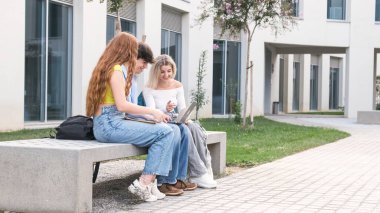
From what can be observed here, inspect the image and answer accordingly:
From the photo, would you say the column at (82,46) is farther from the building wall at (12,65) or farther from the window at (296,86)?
the window at (296,86)

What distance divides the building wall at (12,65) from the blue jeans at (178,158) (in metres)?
8.15

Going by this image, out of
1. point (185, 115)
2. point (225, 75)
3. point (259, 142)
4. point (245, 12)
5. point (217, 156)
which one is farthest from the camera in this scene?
point (225, 75)

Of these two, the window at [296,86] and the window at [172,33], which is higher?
the window at [172,33]

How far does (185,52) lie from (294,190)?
16.6 m

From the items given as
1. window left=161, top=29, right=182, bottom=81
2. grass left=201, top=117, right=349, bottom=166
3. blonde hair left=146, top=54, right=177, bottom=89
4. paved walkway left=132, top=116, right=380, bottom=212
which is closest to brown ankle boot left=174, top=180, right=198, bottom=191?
paved walkway left=132, top=116, right=380, bottom=212

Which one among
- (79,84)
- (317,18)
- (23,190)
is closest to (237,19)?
(79,84)

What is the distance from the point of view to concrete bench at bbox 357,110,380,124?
78.6 ft

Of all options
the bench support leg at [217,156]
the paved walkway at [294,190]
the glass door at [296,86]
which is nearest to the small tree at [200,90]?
the paved walkway at [294,190]

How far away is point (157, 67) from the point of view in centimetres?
686

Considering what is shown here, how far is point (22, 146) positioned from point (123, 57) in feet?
4.32

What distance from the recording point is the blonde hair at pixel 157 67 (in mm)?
6785

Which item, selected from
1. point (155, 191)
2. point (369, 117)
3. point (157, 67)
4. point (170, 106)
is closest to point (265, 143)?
point (170, 106)

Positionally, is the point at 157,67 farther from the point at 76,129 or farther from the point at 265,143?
the point at 265,143

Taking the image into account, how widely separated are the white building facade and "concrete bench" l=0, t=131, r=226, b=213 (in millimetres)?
8737
